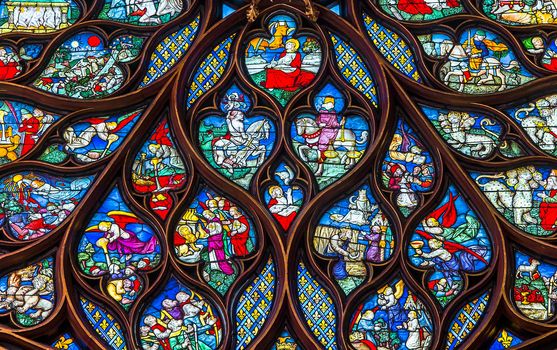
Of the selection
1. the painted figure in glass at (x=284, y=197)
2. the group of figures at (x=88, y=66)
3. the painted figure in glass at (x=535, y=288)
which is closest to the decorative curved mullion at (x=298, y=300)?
the painted figure in glass at (x=284, y=197)

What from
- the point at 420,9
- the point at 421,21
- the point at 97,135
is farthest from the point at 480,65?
the point at 97,135

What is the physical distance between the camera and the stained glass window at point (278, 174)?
17047 mm

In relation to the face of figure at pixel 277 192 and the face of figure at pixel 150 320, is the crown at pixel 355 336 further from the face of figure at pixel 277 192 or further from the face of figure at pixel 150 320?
the face of figure at pixel 150 320

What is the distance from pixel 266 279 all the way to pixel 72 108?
2.40 meters

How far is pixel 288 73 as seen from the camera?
728 inches

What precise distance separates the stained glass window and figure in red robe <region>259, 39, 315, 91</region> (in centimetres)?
2

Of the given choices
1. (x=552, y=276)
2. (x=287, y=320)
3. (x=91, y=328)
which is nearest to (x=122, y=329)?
(x=91, y=328)

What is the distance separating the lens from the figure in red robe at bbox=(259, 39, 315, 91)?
18375mm

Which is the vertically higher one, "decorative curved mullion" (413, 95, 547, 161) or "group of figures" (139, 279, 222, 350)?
"decorative curved mullion" (413, 95, 547, 161)

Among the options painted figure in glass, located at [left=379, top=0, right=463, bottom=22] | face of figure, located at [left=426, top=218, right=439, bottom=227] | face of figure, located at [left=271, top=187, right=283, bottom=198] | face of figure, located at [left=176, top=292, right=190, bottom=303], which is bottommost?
face of figure, located at [left=176, top=292, right=190, bottom=303]

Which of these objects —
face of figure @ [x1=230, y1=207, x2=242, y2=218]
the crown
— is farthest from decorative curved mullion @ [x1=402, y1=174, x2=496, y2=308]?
face of figure @ [x1=230, y1=207, x2=242, y2=218]

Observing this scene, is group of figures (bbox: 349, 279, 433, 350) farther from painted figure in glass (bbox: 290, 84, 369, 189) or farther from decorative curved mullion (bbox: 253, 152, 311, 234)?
painted figure in glass (bbox: 290, 84, 369, 189)

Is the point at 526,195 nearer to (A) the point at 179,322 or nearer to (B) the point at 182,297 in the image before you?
(B) the point at 182,297

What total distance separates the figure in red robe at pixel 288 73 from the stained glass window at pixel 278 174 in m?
0.02
